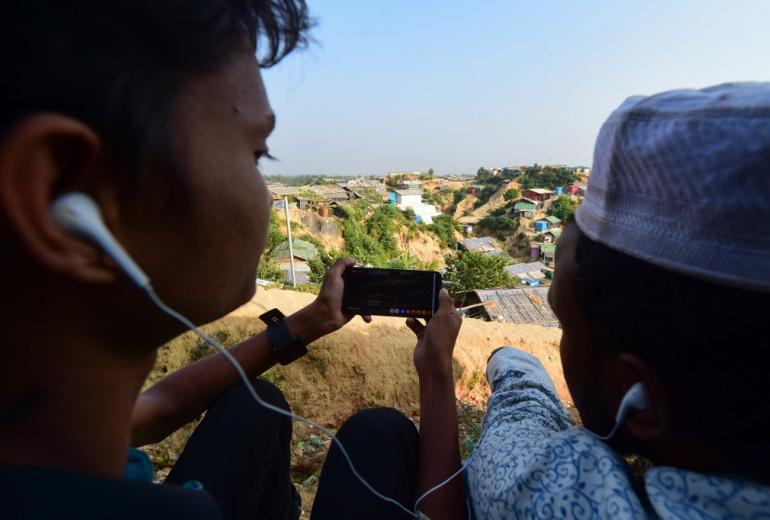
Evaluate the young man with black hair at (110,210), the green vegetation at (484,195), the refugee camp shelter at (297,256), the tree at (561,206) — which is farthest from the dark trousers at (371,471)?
the green vegetation at (484,195)

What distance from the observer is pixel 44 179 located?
47 centimetres

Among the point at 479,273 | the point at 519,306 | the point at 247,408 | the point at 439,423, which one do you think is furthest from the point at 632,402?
the point at 479,273

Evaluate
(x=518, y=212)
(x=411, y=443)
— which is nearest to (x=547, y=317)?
(x=411, y=443)

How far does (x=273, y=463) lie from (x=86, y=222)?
1119 mm

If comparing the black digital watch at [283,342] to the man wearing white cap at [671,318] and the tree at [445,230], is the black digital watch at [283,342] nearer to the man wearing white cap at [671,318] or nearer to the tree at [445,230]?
the man wearing white cap at [671,318]

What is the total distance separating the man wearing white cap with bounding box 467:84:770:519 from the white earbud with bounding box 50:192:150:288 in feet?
2.53

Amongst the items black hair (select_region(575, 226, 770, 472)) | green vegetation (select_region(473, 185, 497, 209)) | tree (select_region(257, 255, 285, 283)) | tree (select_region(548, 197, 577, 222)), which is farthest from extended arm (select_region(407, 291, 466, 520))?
green vegetation (select_region(473, 185, 497, 209))

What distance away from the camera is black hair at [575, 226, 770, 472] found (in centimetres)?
61

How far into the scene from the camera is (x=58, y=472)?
0.52 m

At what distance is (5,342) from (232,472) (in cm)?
77

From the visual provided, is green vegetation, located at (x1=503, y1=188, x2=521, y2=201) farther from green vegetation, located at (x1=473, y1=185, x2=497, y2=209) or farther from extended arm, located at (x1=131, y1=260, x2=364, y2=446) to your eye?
extended arm, located at (x1=131, y1=260, x2=364, y2=446)

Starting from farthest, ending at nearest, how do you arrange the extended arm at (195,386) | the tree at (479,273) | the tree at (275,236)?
1. the tree at (275,236)
2. the tree at (479,273)
3. the extended arm at (195,386)

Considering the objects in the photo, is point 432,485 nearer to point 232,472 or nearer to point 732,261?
point 232,472

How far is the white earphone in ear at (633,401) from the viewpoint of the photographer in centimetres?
75
